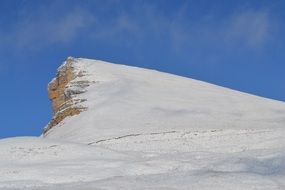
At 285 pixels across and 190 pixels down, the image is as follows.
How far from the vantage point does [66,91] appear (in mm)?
75062

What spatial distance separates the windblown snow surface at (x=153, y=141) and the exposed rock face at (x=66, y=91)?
1.09m

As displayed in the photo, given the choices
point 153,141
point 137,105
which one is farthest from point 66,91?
point 153,141

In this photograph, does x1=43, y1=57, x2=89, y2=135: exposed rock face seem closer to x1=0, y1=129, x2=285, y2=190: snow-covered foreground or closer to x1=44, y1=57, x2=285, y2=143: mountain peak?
x1=44, y1=57, x2=285, y2=143: mountain peak

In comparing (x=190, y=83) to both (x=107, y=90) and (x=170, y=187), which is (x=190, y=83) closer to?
(x=107, y=90)

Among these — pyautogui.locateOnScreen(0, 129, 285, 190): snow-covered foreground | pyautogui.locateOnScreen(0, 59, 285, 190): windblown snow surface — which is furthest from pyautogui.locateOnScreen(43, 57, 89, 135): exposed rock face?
pyautogui.locateOnScreen(0, 129, 285, 190): snow-covered foreground

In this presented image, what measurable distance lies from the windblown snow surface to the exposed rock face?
1090 millimetres

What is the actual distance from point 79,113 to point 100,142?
16.9 metres

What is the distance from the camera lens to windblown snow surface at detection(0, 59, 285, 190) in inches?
1040

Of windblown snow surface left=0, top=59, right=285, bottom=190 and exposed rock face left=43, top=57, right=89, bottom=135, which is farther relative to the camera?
exposed rock face left=43, top=57, right=89, bottom=135

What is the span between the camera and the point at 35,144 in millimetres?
40875

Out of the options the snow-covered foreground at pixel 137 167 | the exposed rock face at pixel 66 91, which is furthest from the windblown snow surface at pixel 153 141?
the exposed rock face at pixel 66 91

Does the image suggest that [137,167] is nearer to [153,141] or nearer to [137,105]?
[153,141]

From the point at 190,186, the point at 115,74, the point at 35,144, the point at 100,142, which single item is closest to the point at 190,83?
the point at 115,74

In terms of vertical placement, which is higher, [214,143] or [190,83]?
[190,83]
